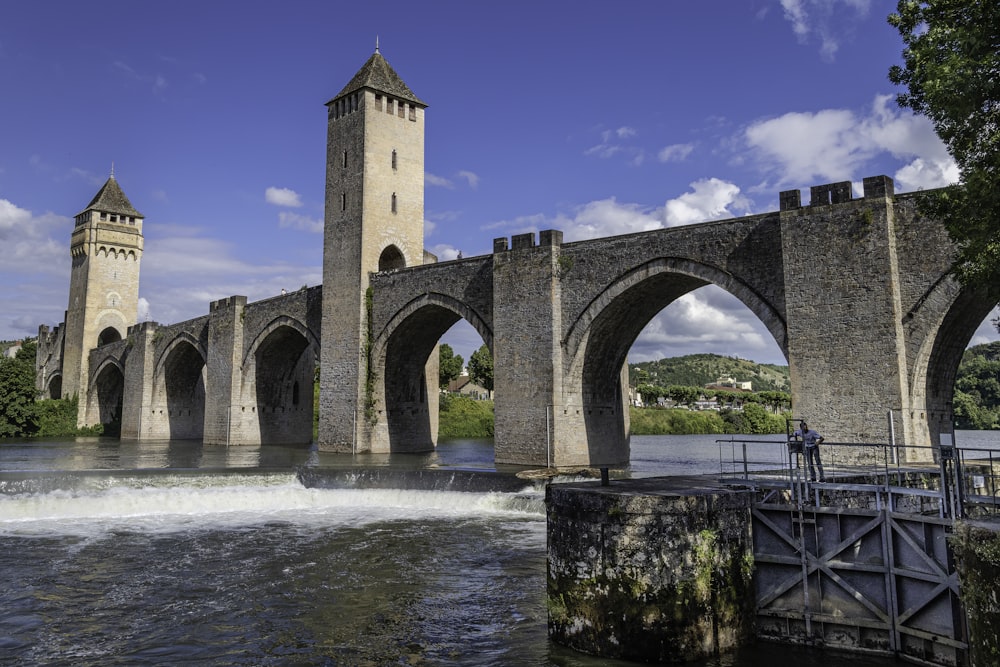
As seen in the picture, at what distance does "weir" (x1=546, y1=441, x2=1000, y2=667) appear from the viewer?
752cm

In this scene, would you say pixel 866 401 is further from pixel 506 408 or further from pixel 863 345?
pixel 506 408

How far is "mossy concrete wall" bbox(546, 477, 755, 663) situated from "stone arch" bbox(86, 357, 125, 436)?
5037 cm

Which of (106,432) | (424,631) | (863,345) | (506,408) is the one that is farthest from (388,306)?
(106,432)

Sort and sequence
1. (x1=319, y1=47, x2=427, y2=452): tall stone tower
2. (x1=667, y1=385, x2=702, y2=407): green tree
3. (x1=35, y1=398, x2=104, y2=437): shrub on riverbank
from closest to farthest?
1. (x1=319, y1=47, x2=427, y2=452): tall stone tower
2. (x1=35, y1=398, x2=104, y2=437): shrub on riverbank
3. (x1=667, y1=385, x2=702, y2=407): green tree

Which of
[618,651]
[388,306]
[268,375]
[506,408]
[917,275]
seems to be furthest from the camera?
[268,375]

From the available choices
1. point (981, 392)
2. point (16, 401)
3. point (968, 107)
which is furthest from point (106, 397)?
point (981, 392)

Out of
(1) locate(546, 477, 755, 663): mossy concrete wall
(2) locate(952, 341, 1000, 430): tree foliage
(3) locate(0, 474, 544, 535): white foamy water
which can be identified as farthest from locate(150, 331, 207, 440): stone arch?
(2) locate(952, 341, 1000, 430): tree foliage

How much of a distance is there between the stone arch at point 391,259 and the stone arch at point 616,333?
1106 centimetres

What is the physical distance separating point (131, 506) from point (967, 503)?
1590 centimetres

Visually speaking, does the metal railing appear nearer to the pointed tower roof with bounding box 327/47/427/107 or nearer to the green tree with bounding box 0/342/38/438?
the pointed tower roof with bounding box 327/47/427/107

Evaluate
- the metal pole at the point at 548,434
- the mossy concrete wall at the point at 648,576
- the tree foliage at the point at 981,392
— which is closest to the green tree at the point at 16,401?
the metal pole at the point at 548,434

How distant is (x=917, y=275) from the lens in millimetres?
16859

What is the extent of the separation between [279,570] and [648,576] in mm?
6276

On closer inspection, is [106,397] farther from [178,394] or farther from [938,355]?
[938,355]
